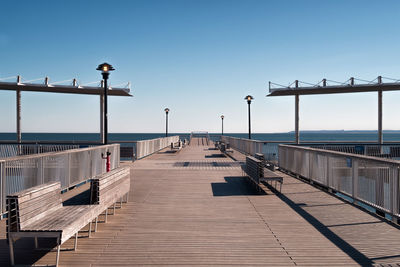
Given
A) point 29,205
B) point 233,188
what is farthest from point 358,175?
point 29,205

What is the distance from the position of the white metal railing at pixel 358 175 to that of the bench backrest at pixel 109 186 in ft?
16.6

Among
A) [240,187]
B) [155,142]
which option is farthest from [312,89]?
[240,187]

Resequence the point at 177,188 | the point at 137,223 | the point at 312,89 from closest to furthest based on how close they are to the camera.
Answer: the point at 137,223, the point at 177,188, the point at 312,89

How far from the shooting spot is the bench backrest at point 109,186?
521cm

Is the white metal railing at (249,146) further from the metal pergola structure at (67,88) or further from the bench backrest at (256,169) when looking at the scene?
the metal pergola structure at (67,88)

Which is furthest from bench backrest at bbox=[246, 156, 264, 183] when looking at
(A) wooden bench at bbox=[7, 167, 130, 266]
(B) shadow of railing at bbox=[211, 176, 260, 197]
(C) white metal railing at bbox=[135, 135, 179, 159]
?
(C) white metal railing at bbox=[135, 135, 179, 159]

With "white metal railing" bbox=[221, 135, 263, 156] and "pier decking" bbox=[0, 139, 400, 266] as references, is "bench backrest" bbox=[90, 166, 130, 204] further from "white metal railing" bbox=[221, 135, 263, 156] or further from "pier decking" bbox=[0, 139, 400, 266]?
"white metal railing" bbox=[221, 135, 263, 156]

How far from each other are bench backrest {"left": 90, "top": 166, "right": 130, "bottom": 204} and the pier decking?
1.57ft

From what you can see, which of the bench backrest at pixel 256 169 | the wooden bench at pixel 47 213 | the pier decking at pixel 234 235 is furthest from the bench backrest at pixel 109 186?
the bench backrest at pixel 256 169

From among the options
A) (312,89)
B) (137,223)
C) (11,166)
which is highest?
(312,89)

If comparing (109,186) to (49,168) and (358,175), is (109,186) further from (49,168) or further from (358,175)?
(358,175)

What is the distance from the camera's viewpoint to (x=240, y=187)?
9.37m

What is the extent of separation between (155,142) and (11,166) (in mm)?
18052

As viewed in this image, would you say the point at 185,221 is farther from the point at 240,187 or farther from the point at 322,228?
the point at 240,187
